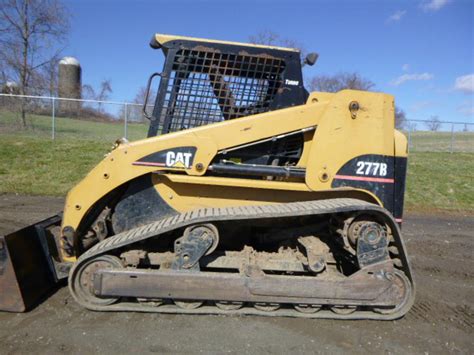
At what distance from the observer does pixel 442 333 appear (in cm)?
343

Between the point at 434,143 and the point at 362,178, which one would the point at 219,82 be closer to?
the point at 362,178

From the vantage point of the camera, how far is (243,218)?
327 centimetres

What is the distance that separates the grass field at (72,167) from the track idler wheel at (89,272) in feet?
21.7

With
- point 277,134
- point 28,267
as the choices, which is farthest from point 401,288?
point 28,267

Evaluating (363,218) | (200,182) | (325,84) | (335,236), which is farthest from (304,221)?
(325,84)

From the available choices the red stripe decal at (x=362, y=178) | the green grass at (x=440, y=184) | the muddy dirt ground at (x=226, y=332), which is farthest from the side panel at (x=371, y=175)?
the green grass at (x=440, y=184)

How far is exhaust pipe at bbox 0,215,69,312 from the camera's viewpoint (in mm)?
3422

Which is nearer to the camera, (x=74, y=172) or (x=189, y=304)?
(x=189, y=304)

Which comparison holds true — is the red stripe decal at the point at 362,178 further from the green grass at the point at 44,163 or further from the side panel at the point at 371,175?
the green grass at the point at 44,163

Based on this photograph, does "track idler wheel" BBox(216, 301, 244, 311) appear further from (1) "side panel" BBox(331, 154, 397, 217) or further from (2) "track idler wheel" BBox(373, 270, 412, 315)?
(1) "side panel" BBox(331, 154, 397, 217)

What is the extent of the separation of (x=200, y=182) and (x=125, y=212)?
82 cm

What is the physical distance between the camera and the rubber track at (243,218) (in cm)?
325

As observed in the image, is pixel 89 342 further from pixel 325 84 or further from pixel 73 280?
pixel 325 84

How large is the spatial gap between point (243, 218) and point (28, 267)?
6.91 feet
